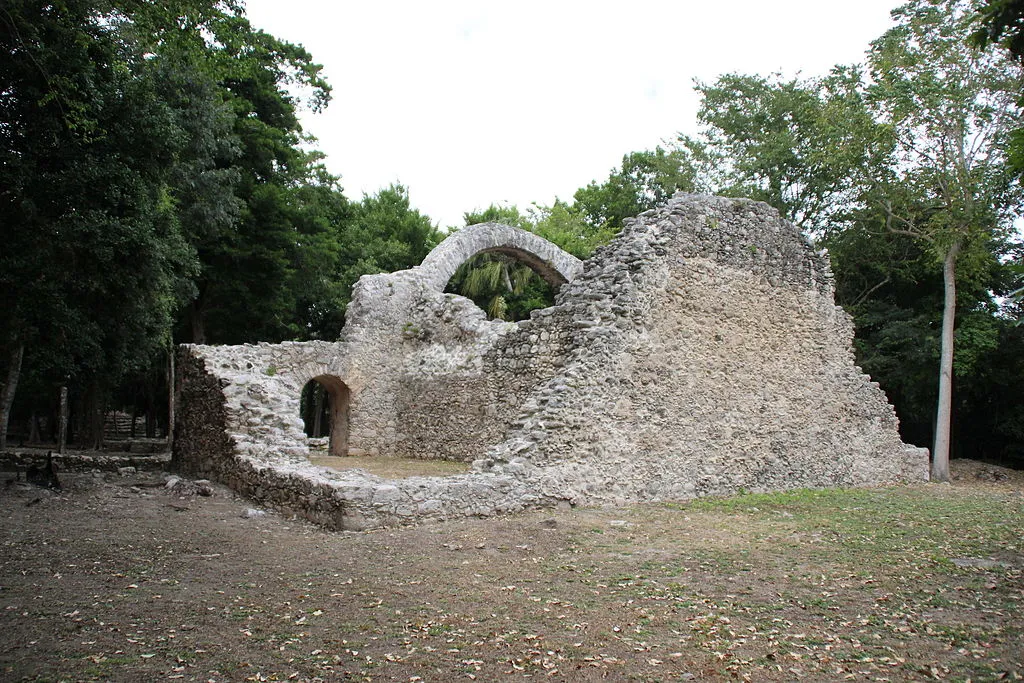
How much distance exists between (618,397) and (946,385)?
12.2m

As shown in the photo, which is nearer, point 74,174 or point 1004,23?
point 1004,23

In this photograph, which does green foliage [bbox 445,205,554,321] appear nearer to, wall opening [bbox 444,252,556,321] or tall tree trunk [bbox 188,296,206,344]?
wall opening [bbox 444,252,556,321]

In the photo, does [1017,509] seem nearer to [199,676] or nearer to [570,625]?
[570,625]

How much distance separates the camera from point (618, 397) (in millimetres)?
10562

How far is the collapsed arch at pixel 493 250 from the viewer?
747 inches

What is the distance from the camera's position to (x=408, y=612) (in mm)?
5410

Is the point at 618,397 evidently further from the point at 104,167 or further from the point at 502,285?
the point at 502,285

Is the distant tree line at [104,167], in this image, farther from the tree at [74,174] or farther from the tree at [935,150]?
the tree at [935,150]

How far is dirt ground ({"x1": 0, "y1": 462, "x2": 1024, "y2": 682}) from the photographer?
4434 millimetres

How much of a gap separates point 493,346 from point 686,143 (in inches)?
750

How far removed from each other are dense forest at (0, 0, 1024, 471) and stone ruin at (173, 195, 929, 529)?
3.29m

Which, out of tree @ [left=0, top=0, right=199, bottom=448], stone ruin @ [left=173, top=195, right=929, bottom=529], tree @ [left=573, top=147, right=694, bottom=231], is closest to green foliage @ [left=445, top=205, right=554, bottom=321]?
tree @ [left=573, top=147, right=694, bottom=231]

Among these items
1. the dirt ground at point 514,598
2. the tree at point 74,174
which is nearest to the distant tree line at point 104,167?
the tree at point 74,174

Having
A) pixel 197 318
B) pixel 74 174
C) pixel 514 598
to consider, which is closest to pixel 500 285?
pixel 197 318
